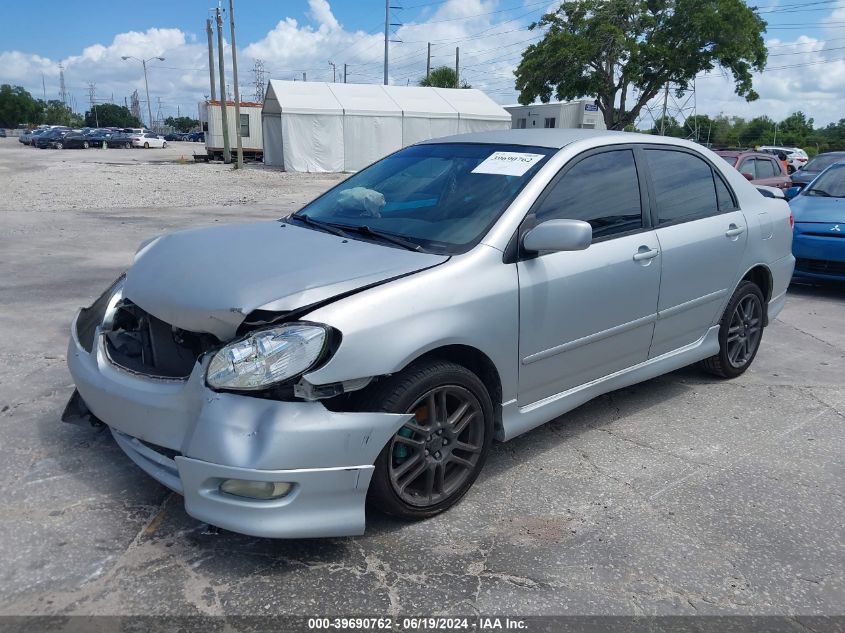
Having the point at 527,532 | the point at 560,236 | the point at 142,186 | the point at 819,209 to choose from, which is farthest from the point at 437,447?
the point at 142,186

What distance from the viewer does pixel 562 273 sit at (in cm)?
336

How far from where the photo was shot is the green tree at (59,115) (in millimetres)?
102056

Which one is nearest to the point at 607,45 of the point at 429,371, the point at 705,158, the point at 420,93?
the point at 420,93

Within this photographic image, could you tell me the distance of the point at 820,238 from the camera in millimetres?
7625

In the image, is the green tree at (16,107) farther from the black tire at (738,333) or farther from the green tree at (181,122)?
the black tire at (738,333)

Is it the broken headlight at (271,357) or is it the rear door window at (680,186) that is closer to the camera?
the broken headlight at (271,357)

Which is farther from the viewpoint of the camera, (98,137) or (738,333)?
(98,137)

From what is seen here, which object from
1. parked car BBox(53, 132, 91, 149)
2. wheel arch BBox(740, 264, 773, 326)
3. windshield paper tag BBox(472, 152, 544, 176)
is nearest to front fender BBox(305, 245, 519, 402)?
windshield paper tag BBox(472, 152, 544, 176)

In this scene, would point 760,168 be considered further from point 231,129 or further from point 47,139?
point 47,139

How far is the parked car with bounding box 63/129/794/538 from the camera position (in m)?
2.53

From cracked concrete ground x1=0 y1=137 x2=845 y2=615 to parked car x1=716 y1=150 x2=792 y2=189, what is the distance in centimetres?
809

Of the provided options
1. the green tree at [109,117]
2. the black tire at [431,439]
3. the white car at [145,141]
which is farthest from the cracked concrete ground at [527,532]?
the green tree at [109,117]

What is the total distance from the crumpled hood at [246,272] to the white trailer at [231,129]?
110 feet

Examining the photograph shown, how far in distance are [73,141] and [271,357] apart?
2170 inches
